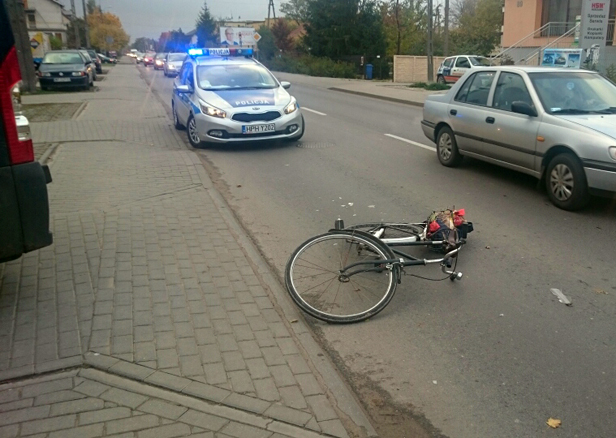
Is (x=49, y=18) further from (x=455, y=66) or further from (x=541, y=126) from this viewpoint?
(x=541, y=126)

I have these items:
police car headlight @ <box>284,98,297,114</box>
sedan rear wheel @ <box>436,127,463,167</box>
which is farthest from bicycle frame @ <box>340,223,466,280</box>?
police car headlight @ <box>284,98,297,114</box>

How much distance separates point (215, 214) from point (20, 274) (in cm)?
250

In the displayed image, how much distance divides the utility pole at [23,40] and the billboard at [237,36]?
27398 millimetres

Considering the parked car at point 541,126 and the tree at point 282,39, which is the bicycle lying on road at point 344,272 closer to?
the parked car at point 541,126

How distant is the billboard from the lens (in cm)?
5234

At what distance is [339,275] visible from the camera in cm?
505

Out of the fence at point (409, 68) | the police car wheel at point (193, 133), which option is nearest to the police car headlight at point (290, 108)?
the police car wheel at point (193, 133)

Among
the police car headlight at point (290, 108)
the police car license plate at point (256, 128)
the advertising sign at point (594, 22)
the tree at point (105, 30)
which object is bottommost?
the police car license plate at point (256, 128)

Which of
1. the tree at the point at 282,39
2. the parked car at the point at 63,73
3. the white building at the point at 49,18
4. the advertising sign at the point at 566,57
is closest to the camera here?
the advertising sign at the point at 566,57

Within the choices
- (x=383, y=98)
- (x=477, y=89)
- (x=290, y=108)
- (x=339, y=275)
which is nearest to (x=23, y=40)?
(x=383, y=98)

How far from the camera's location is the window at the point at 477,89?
916 centimetres

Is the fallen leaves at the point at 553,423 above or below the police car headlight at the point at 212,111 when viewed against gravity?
below

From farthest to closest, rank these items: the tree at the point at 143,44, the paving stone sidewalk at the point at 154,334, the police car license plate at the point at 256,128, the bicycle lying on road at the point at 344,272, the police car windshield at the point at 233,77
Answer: the tree at the point at 143,44 → the police car windshield at the point at 233,77 → the police car license plate at the point at 256,128 → the bicycle lying on road at the point at 344,272 → the paving stone sidewalk at the point at 154,334

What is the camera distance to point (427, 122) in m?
10.6
